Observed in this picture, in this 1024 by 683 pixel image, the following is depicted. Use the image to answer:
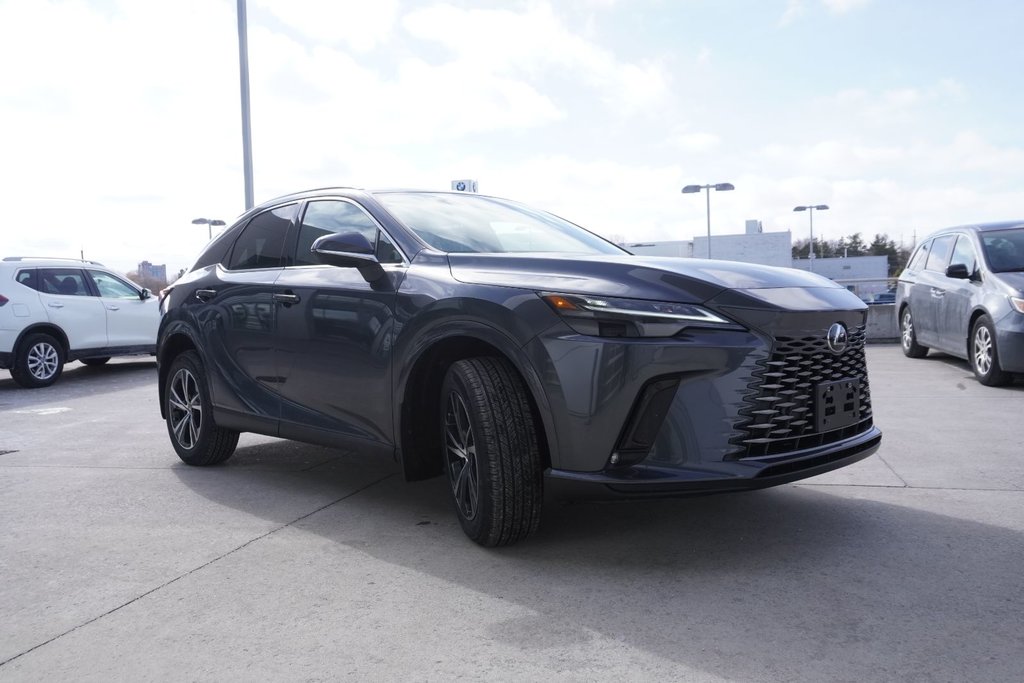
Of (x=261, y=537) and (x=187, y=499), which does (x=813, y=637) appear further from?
(x=187, y=499)

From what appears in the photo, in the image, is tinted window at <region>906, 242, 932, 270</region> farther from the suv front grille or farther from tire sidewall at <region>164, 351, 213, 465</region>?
tire sidewall at <region>164, 351, 213, 465</region>

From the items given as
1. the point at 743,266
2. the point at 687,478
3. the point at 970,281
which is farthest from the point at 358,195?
the point at 970,281

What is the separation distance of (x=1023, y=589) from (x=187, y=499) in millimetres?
4019

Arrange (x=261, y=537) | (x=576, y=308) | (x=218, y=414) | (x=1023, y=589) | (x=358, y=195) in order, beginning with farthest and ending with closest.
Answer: (x=218, y=414) → (x=358, y=195) → (x=261, y=537) → (x=576, y=308) → (x=1023, y=589)

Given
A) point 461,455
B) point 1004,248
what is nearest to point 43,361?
point 461,455

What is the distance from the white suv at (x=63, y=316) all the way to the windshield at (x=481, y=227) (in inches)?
345

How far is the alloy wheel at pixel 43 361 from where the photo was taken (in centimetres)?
1175

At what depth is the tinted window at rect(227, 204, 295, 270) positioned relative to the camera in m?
5.35

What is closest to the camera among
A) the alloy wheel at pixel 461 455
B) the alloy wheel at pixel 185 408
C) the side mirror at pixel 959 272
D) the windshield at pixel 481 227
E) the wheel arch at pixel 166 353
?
the alloy wheel at pixel 461 455

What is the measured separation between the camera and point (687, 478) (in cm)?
340

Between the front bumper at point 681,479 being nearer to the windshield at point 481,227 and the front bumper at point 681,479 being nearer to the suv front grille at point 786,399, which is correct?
the suv front grille at point 786,399

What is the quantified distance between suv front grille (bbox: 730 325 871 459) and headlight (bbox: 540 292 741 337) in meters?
0.22

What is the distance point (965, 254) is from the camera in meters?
9.90

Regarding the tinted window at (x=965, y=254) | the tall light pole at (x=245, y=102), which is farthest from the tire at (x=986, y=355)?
the tall light pole at (x=245, y=102)
